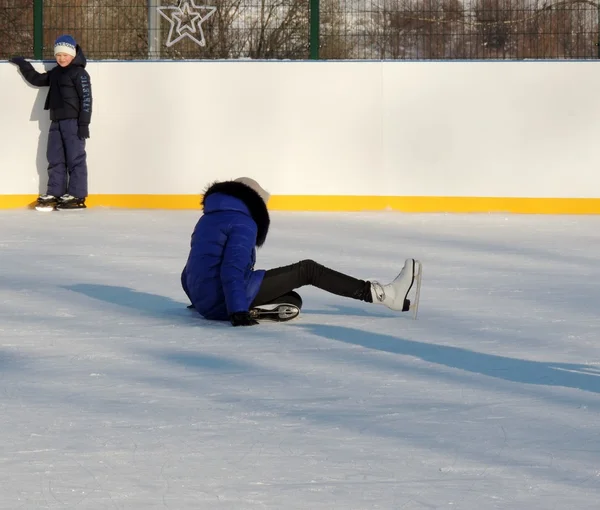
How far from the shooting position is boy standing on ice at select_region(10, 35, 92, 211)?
11.8m

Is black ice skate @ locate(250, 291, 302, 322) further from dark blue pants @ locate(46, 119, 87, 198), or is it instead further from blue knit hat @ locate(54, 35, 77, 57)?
blue knit hat @ locate(54, 35, 77, 57)

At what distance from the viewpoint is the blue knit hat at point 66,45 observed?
38.7ft

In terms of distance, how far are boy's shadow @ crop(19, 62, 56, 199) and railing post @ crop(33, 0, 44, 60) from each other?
18 cm

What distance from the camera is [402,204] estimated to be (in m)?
11.9

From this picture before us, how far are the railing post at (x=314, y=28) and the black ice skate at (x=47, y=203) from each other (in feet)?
8.49

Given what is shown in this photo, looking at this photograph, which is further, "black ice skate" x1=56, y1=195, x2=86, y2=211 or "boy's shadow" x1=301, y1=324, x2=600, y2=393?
"black ice skate" x1=56, y1=195, x2=86, y2=211

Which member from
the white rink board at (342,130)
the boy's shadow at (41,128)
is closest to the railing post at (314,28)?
the white rink board at (342,130)

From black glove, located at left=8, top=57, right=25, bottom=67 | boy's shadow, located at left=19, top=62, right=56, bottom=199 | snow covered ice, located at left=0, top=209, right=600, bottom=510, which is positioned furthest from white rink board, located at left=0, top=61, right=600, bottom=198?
snow covered ice, located at left=0, top=209, right=600, bottom=510

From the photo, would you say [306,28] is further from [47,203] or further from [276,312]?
[276,312]

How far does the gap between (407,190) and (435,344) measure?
6422mm

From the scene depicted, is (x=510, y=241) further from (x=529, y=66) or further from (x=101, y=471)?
(x=101, y=471)

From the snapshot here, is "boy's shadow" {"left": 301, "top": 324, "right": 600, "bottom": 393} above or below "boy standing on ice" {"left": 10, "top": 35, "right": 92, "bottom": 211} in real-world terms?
below

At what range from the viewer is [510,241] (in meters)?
9.52

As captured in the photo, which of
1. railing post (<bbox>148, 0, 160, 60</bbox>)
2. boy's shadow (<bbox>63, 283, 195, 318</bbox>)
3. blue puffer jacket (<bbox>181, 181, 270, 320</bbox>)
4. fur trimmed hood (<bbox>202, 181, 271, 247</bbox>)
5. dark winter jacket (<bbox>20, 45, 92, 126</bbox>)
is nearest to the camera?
blue puffer jacket (<bbox>181, 181, 270, 320</bbox>)
